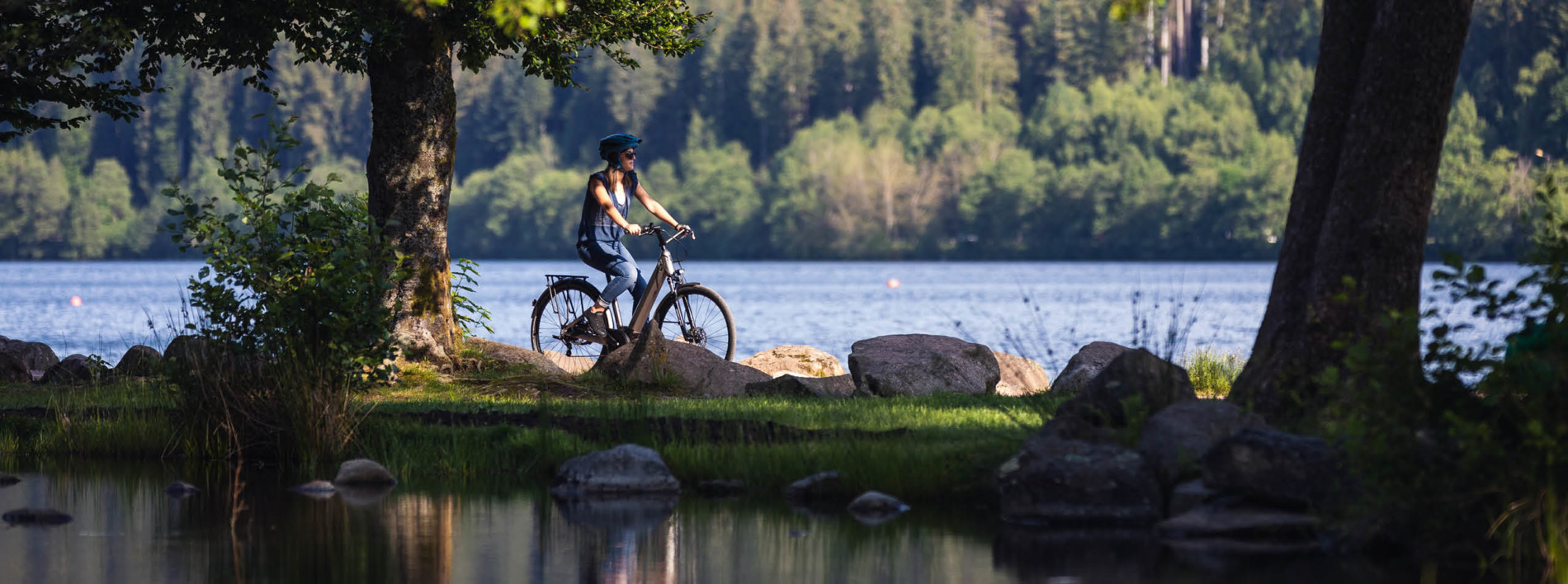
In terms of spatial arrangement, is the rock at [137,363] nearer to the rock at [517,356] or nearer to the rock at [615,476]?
the rock at [517,356]

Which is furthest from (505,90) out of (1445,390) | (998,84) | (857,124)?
(1445,390)

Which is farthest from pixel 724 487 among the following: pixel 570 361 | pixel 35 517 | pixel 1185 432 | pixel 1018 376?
pixel 1018 376

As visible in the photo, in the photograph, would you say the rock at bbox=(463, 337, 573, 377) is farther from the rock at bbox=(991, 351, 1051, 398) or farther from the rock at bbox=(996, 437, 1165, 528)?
the rock at bbox=(996, 437, 1165, 528)

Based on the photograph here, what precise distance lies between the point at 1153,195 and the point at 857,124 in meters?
23.2

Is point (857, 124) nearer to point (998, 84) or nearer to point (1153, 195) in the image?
point (998, 84)

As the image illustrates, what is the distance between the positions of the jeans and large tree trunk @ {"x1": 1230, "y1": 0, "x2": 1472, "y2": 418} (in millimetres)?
7280

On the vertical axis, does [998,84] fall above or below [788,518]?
above

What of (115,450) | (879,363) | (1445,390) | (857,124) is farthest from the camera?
(857,124)

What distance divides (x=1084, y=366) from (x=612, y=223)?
14.7 ft

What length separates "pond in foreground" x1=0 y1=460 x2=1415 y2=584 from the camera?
741 cm

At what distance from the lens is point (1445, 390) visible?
7371mm

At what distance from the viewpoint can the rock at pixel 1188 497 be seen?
8.69 meters

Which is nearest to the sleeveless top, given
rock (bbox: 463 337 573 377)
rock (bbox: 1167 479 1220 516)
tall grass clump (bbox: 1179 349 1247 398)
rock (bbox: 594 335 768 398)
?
rock (bbox: 463 337 573 377)

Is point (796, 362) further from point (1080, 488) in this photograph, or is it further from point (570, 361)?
point (1080, 488)
